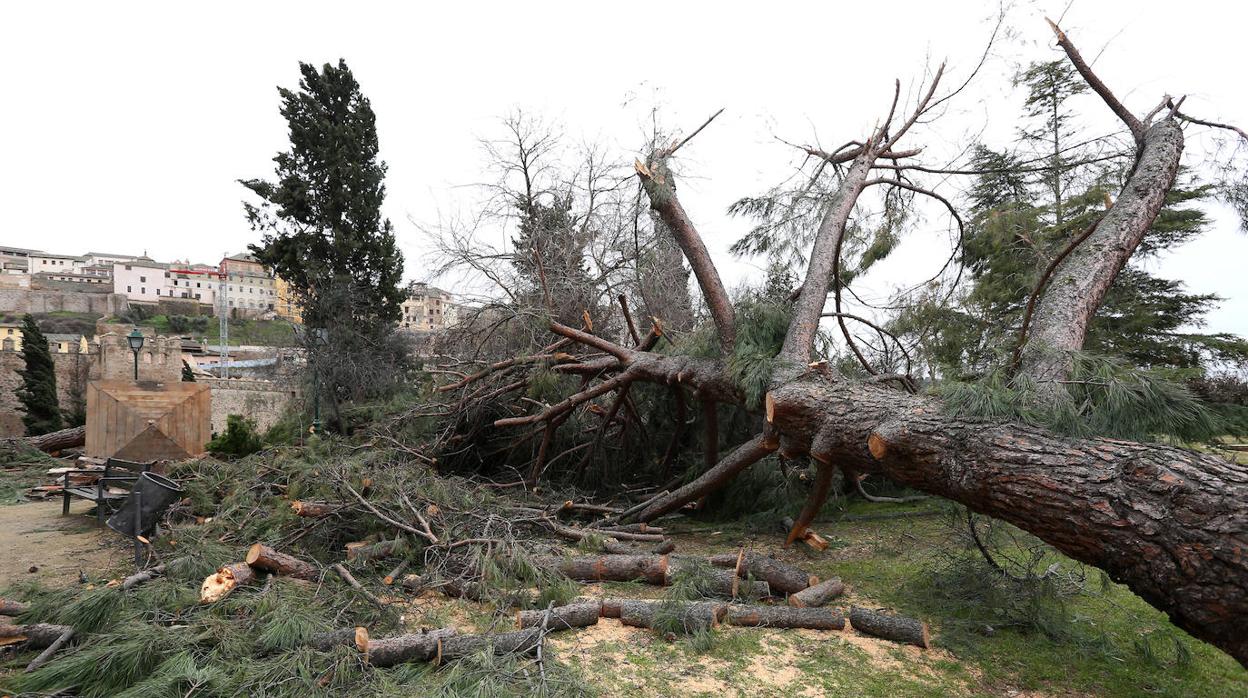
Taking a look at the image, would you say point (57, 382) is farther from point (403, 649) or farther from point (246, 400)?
point (403, 649)

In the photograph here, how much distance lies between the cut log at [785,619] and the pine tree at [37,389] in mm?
21252

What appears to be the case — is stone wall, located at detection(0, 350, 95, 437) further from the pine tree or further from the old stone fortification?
the old stone fortification

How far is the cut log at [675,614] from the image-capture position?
3.32m

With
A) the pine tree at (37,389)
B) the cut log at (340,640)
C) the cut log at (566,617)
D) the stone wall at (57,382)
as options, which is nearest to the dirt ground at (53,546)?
the cut log at (340,640)

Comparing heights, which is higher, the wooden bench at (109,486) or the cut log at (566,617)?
the wooden bench at (109,486)

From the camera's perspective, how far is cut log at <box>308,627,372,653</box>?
2852 mm

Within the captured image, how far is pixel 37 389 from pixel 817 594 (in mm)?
21974

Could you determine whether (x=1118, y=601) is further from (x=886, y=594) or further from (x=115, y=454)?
(x=115, y=454)

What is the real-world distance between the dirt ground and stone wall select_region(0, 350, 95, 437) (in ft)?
48.6

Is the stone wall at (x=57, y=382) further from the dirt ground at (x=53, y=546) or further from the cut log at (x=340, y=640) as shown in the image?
the cut log at (x=340, y=640)

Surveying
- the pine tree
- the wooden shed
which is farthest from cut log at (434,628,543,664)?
the pine tree

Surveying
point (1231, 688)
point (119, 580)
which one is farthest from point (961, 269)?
point (119, 580)

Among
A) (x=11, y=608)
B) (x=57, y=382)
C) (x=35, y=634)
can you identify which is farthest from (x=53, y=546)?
(x=57, y=382)

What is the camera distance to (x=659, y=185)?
518cm
